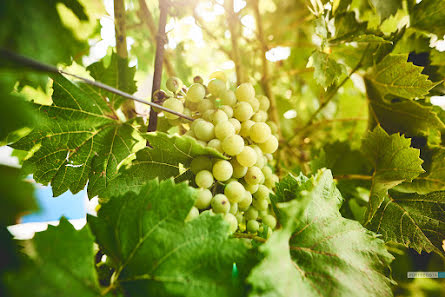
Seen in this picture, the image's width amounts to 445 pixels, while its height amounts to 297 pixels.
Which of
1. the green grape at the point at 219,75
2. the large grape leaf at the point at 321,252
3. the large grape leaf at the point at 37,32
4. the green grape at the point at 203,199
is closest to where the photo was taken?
the large grape leaf at the point at 37,32

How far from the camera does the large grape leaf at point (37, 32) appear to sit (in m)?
0.37

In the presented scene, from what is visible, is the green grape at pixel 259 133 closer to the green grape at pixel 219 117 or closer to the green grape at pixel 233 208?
the green grape at pixel 219 117

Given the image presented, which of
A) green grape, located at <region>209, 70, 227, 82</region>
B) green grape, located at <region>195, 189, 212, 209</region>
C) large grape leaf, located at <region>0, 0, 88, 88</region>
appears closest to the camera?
large grape leaf, located at <region>0, 0, 88, 88</region>

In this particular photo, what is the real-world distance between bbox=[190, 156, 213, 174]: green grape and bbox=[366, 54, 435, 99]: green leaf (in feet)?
2.43

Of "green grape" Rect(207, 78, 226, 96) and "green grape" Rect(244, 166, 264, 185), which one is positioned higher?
"green grape" Rect(207, 78, 226, 96)

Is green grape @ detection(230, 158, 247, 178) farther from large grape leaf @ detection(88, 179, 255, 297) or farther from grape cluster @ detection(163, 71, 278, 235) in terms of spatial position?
large grape leaf @ detection(88, 179, 255, 297)

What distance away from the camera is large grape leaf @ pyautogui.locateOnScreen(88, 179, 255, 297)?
1.63 ft

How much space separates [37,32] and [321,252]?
0.71m

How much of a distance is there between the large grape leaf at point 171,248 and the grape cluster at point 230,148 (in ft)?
0.25

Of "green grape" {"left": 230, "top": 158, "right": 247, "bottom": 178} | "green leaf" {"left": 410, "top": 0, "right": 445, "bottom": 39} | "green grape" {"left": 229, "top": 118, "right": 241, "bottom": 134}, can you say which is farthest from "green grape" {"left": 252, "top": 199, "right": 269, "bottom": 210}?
"green leaf" {"left": 410, "top": 0, "right": 445, "bottom": 39}

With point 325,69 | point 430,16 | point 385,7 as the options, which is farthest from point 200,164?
point 430,16

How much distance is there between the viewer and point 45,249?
19.6 inches

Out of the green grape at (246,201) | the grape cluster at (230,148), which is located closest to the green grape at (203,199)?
the grape cluster at (230,148)

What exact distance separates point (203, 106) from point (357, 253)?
0.57 meters
